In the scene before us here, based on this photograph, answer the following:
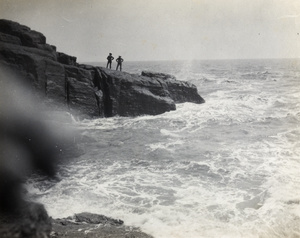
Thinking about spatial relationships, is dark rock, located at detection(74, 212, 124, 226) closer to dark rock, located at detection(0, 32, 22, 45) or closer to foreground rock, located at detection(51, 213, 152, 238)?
foreground rock, located at detection(51, 213, 152, 238)

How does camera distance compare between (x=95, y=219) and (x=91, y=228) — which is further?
(x=95, y=219)

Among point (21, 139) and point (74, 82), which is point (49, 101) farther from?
point (21, 139)

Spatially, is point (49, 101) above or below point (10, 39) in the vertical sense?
below

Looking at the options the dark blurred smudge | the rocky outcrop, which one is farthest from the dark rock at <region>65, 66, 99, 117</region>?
the dark blurred smudge

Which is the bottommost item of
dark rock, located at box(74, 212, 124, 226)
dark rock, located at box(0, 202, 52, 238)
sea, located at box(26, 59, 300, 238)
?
dark rock, located at box(74, 212, 124, 226)

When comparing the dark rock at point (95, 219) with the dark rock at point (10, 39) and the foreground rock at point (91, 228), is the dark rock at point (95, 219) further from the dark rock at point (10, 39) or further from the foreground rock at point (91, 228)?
the dark rock at point (10, 39)

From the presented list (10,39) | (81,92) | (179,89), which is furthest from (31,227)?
(179,89)

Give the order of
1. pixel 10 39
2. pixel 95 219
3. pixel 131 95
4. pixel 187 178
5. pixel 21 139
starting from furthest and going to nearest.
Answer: pixel 131 95 → pixel 10 39 → pixel 21 139 → pixel 187 178 → pixel 95 219
